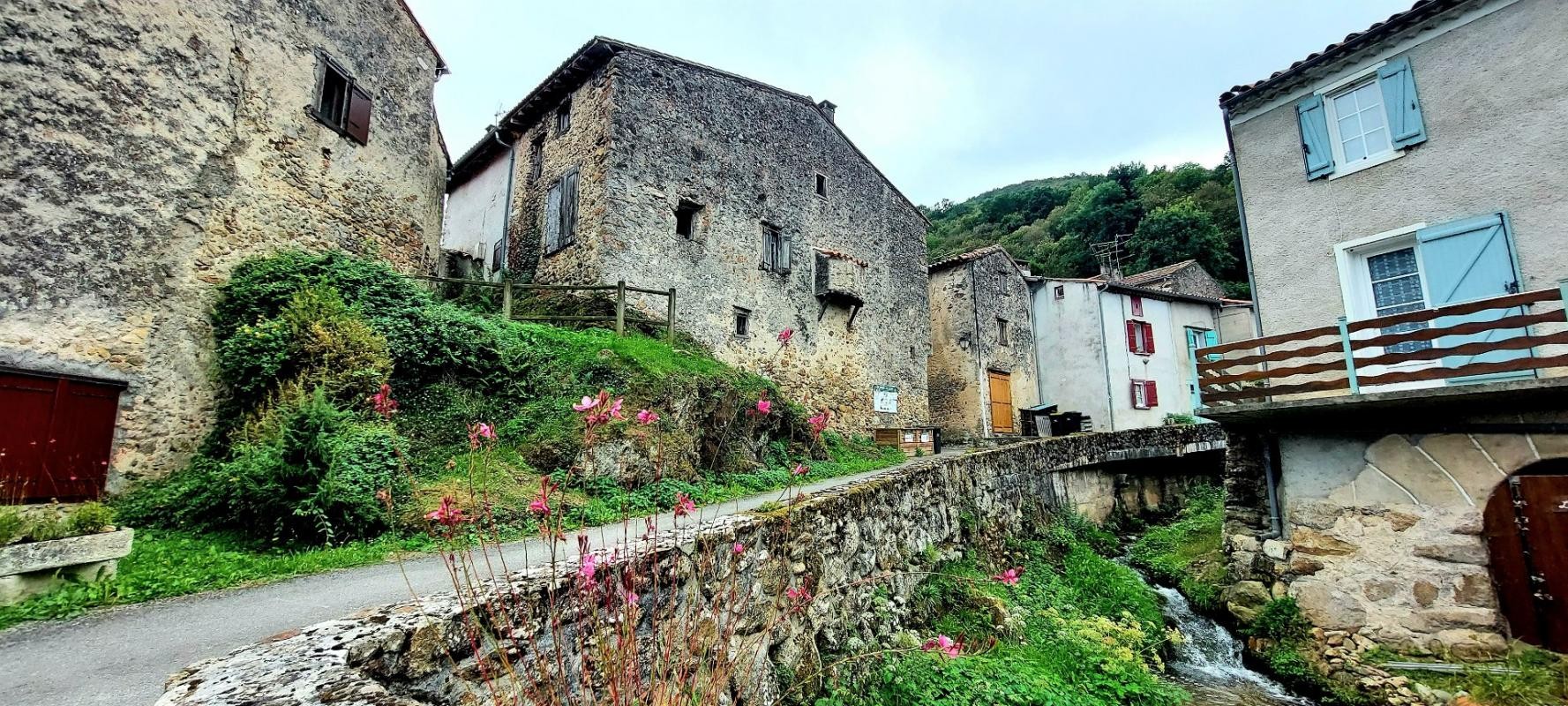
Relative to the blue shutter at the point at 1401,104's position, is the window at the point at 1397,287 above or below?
below

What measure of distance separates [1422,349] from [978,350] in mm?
13031

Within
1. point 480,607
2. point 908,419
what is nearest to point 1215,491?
point 908,419

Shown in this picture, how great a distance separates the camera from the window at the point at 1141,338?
21250 mm

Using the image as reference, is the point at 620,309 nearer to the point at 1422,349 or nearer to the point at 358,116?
the point at 358,116

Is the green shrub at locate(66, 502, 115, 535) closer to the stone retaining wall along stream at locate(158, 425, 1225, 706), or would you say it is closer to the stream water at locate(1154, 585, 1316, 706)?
the stone retaining wall along stream at locate(158, 425, 1225, 706)

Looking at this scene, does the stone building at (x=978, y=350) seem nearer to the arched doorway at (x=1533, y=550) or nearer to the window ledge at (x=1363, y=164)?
the window ledge at (x=1363, y=164)

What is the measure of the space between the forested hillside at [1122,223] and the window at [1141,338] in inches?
480

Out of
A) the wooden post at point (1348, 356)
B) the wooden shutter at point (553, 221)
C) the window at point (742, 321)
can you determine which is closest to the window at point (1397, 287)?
the wooden post at point (1348, 356)

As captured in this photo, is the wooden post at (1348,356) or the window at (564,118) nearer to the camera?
the wooden post at (1348,356)

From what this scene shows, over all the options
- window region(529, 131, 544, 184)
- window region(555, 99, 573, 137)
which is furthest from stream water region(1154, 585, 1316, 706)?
window region(529, 131, 544, 184)

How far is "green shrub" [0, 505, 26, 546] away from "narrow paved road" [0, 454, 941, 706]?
30.9 inches

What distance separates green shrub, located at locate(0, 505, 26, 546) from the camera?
4.11 meters

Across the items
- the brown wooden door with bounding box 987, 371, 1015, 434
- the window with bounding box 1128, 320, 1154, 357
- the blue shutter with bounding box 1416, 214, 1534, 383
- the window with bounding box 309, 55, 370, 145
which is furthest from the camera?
the window with bounding box 1128, 320, 1154, 357

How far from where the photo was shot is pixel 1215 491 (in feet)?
53.1
